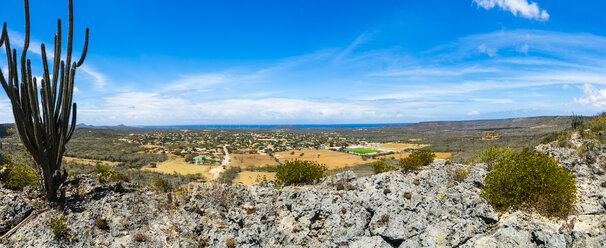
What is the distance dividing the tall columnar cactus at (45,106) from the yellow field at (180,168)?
23.6 metres

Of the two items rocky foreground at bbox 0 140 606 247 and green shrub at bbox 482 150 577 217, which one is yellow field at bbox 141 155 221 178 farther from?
green shrub at bbox 482 150 577 217

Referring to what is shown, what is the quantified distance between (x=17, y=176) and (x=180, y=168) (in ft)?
91.6

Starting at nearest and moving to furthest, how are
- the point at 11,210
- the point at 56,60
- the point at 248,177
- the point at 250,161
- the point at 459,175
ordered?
the point at 11,210 → the point at 56,60 → the point at 459,175 → the point at 248,177 → the point at 250,161

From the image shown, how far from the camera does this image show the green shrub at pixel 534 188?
679 cm

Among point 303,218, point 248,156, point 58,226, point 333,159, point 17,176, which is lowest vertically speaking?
point 333,159

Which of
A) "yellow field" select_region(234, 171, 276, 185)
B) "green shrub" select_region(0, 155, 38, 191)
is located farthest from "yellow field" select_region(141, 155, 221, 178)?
"green shrub" select_region(0, 155, 38, 191)

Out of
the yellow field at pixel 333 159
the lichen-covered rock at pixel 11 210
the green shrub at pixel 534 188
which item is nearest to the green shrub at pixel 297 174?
the green shrub at pixel 534 188

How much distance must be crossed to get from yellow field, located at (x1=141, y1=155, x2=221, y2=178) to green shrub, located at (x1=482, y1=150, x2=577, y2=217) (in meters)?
28.8

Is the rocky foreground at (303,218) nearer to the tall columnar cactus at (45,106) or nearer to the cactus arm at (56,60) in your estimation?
the tall columnar cactus at (45,106)

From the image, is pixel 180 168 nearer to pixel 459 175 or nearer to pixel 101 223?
pixel 101 223

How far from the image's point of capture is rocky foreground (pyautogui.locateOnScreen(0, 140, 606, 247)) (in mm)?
6355

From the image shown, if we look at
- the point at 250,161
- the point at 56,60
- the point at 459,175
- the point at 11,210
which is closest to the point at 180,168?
the point at 250,161

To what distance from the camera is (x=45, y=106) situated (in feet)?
23.4

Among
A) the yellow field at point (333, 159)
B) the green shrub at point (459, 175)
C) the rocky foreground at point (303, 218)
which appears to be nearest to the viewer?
the rocky foreground at point (303, 218)
